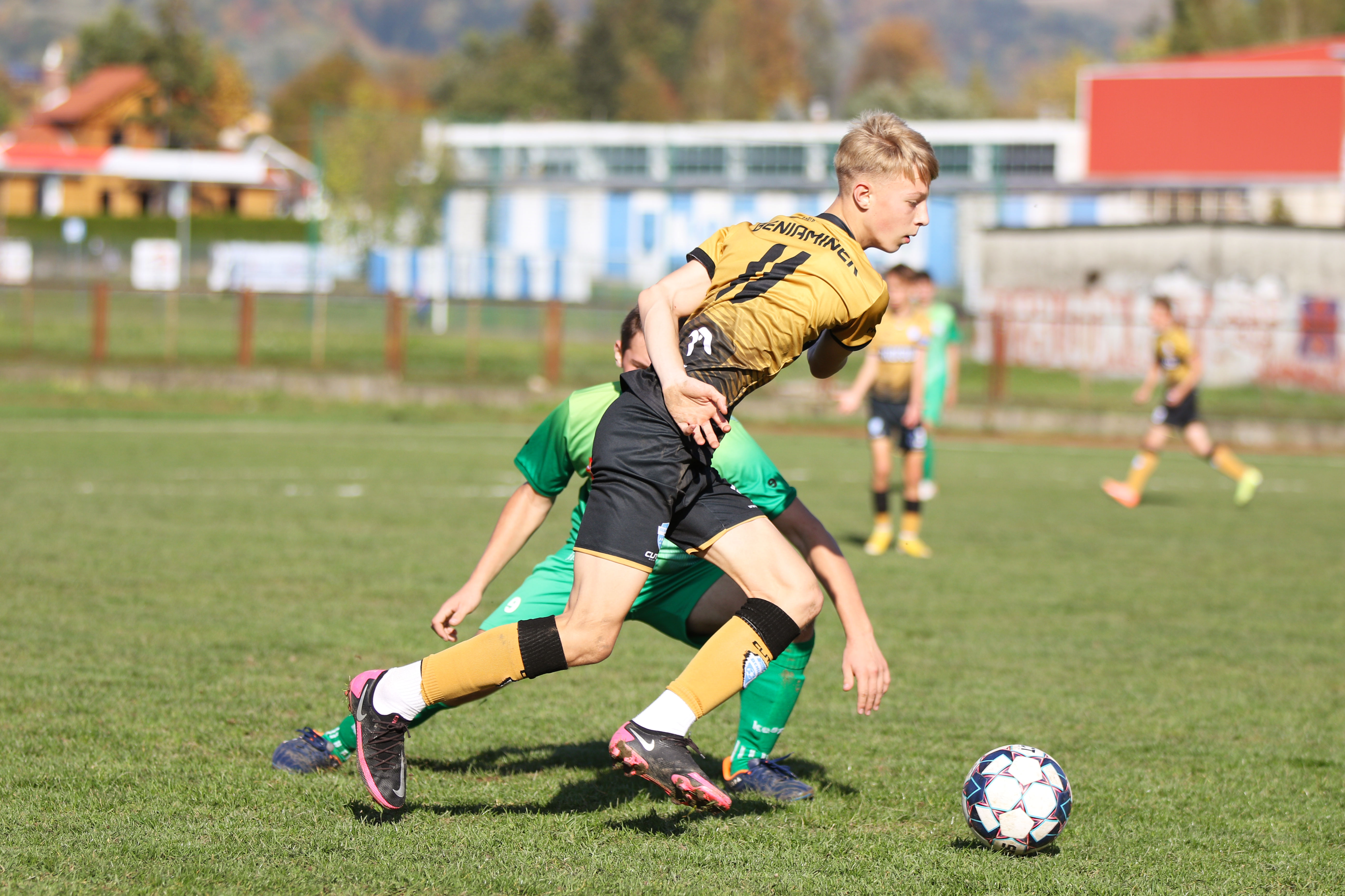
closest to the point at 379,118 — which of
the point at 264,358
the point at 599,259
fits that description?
the point at 599,259

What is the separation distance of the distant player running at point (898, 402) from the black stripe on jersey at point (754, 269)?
267 inches

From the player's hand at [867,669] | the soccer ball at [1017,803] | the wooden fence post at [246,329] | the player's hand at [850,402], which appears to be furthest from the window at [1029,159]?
the player's hand at [867,669]

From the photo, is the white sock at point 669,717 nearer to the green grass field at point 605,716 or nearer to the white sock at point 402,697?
the green grass field at point 605,716

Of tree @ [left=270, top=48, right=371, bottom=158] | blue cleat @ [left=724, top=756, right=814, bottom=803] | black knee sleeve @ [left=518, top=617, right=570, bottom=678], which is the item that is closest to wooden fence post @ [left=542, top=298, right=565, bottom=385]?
blue cleat @ [left=724, top=756, right=814, bottom=803]

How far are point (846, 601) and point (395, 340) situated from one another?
19.7 m

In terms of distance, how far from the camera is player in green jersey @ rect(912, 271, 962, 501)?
1106cm

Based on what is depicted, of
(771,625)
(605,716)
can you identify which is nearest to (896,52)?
(605,716)

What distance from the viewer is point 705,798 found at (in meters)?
3.54

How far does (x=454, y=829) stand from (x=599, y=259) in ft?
101

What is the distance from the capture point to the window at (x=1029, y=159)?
48.5m

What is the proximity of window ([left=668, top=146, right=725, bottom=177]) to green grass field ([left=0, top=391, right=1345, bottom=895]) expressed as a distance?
905 inches

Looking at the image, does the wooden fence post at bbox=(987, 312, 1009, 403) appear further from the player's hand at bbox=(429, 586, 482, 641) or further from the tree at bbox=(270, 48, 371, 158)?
the tree at bbox=(270, 48, 371, 158)

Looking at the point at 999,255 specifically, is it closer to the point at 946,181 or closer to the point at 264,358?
the point at 946,181

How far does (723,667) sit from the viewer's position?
3824 mm
